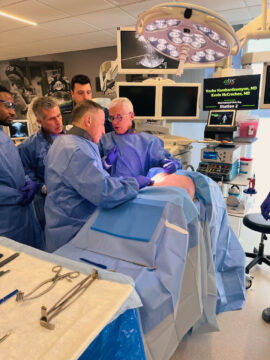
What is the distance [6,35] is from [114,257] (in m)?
5.14

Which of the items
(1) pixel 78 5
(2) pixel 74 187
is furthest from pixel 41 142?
(1) pixel 78 5

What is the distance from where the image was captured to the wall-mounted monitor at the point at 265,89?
218 cm

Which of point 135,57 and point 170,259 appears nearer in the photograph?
point 170,259

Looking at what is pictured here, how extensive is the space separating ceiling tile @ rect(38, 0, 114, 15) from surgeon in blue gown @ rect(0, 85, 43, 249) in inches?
81.1

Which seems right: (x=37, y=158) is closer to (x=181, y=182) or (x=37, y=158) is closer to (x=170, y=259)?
(x=181, y=182)

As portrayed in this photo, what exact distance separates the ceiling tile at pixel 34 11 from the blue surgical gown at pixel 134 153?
236cm

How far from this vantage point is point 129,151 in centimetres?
222

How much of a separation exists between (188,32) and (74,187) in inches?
35.8

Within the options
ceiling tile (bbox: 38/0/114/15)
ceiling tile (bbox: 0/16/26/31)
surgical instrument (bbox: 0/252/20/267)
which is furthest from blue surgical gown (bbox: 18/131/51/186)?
ceiling tile (bbox: 0/16/26/31)

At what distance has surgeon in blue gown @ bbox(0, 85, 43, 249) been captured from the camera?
1.72 metres

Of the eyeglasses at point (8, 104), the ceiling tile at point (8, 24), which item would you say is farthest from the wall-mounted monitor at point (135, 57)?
the ceiling tile at point (8, 24)

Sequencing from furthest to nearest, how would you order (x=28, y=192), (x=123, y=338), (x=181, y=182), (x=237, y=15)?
1. (x=237, y=15)
2. (x=28, y=192)
3. (x=181, y=182)
4. (x=123, y=338)

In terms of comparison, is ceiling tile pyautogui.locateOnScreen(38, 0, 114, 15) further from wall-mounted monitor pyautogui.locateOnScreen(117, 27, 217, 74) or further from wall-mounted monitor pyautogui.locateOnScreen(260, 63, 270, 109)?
wall-mounted monitor pyautogui.locateOnScreen(260, 63, 270, 109)

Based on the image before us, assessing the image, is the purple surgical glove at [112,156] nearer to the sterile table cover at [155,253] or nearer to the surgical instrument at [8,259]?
→ the sterile table cover at [155,253]
